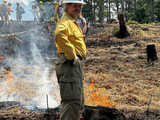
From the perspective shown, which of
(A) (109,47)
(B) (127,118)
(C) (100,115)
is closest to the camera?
(C) (100,115)

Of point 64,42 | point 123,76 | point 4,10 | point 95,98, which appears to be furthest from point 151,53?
point 4,10

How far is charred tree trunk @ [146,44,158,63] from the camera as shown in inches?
386

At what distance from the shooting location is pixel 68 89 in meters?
3.10

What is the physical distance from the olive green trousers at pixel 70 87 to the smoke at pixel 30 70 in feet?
9.09

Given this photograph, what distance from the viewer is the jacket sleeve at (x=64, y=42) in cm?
295

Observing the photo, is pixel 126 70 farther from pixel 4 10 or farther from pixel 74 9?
pixel 4 10

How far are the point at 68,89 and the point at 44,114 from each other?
176cm

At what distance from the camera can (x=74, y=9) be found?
3.19 meters

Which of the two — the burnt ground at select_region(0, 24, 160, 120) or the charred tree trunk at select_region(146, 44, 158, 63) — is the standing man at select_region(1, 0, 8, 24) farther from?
the charred tree trunk at select_region(146, 44, 158, 63)

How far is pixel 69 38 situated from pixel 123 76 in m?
6.41

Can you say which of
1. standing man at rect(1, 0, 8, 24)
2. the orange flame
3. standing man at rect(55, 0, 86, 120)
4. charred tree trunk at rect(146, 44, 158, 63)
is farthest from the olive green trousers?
standing man at rect(1, 0, 8, 24)

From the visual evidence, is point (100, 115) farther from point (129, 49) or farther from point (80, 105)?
point (129, 49)

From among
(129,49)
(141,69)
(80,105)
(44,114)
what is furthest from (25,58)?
(80,105)

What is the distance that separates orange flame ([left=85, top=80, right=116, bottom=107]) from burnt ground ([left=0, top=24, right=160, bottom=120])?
75mm
